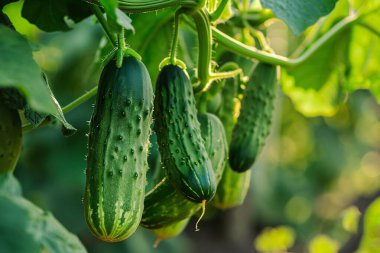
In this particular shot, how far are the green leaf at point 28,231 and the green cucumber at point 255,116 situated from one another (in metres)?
0.46

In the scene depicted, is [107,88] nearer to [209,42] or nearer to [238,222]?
[209,42]

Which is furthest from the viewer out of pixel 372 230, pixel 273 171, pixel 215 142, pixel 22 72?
pixel 273 171

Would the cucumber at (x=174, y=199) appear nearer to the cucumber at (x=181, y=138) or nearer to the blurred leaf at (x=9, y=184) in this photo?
the cucumber at (x=181, y=138)

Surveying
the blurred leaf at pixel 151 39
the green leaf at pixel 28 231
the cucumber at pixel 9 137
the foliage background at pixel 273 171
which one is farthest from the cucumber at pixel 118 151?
the foliage background at pixel 273 171

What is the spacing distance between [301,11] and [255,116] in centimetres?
32

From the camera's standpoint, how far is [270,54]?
1973mm

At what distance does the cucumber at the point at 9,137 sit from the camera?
1.67m

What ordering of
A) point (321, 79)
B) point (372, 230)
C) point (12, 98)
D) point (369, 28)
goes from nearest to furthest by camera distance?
1. point (12, 98)
2. point (369, 28)
3. point (321, 79)
4. point (372, 230)

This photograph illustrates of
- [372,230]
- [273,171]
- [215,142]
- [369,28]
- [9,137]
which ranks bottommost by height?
[273,171]

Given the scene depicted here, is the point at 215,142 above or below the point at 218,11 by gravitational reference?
below

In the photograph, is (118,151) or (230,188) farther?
(230,188)

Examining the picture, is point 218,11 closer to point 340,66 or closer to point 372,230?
point 340,66

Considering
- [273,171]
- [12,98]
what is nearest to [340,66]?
[12,98]

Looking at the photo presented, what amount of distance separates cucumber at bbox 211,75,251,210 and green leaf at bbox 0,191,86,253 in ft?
1.37
